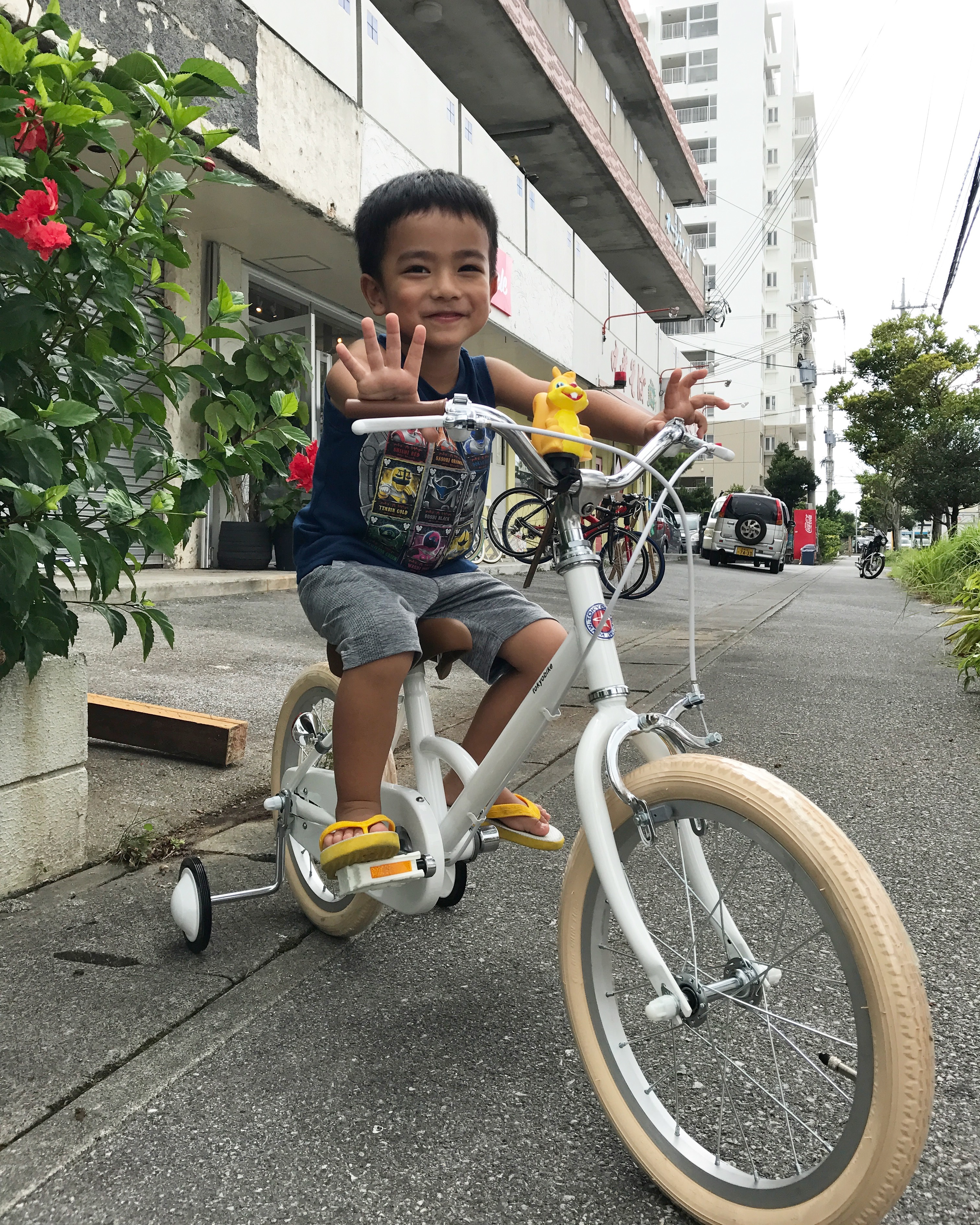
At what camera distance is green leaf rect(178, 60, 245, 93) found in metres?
2.13

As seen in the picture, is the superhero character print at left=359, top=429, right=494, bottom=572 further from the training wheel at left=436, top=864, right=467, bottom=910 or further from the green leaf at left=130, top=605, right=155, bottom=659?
the green leaf at left=130, top=605, right=155, bottom=659

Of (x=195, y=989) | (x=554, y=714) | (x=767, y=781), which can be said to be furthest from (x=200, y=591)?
(x=767, y=781)

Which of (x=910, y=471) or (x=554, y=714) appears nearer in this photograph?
(x=554, y=714)

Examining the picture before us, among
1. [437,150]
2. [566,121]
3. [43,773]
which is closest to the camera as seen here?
[43,773]

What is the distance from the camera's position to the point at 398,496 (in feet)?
6.63

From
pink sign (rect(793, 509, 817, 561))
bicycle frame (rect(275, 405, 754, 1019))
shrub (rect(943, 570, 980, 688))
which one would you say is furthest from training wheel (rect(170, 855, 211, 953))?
pink sign (rect(793, 509, 817, 561))

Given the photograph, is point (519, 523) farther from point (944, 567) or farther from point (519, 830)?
point (519, 830)

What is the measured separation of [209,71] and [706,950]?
2068 mm

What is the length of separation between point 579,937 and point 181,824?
1864mm

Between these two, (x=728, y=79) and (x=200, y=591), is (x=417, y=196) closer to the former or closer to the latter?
(x=200, y=591)

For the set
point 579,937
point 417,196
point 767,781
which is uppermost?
point 417,196

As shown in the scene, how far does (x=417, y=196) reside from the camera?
6.18ft

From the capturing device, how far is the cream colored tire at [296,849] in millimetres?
2293

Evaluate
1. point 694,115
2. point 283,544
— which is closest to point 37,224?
point 283,544
